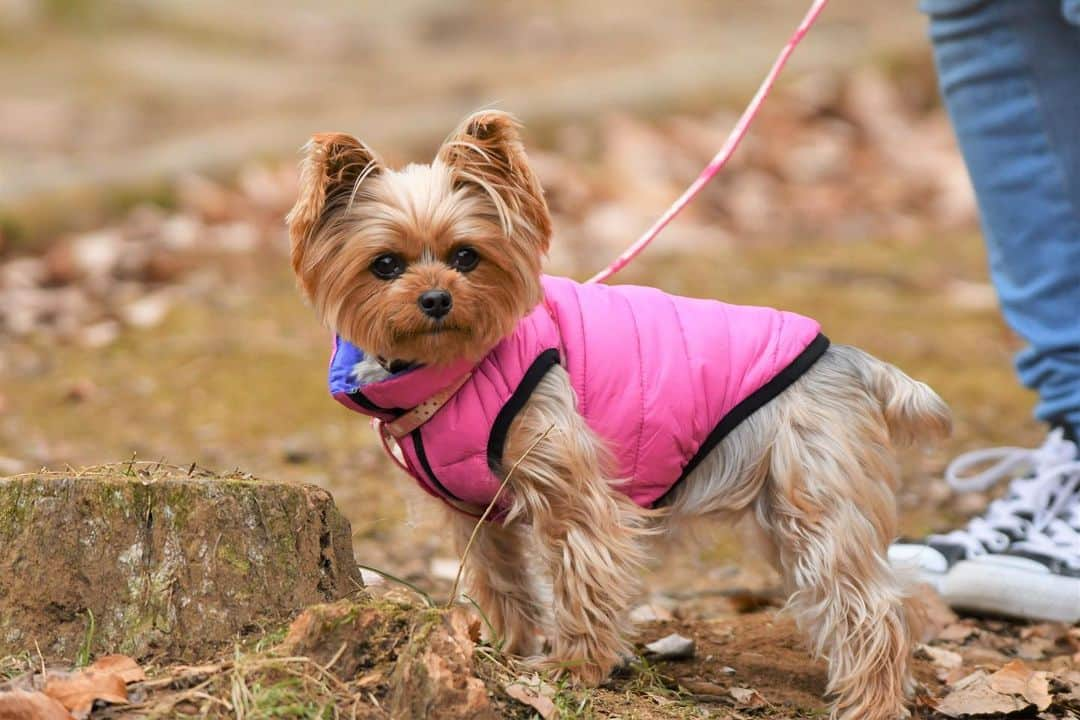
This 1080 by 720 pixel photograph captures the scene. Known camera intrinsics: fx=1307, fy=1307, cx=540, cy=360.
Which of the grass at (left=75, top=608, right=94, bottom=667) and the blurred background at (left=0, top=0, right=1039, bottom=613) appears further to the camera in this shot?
the blurred background at (left=0, top=0, right=1039, bottom=613)

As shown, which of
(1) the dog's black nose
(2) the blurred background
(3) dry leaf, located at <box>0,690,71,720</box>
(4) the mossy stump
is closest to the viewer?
(3) dry leaf, located at <box>0,690,71,720</box>

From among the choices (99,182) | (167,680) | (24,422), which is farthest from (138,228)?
(167,680)

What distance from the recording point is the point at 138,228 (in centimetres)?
954

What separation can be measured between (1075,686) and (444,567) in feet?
7.53

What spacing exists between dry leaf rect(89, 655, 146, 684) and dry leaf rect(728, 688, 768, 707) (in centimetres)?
165

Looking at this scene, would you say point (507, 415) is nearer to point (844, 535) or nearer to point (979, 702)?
point (844, 535)

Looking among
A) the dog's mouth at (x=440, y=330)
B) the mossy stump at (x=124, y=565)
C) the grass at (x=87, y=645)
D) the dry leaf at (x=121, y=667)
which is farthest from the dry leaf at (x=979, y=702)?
the grass at (x=87, y=645)

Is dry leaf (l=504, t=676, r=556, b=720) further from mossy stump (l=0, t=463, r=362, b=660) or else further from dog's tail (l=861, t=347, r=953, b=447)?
dog's tail (l=861, t=347, r=953, b=447)

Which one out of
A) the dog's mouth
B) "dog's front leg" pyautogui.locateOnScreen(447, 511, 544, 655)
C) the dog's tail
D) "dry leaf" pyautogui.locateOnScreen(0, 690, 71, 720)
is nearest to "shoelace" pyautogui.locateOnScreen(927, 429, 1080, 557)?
the dog's tail

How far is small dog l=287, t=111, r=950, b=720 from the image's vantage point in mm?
3523

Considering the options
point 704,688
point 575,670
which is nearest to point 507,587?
point 575,670

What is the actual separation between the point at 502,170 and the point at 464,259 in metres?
0.28

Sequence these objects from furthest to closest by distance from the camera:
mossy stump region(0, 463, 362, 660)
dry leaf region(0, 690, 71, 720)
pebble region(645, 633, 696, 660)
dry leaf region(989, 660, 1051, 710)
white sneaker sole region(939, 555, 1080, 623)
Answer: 1. white sneaker sole region(939, 555, 1080, 623)
2. pebble region(645, 633, 696, 660)
3. dry leaf region(989, 660, 1051, 710)
4. mossy stump region(0, 463, 362, 660)
5. dry leaf region(0, 690, 71, 720)

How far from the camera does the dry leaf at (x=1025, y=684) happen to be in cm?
369
